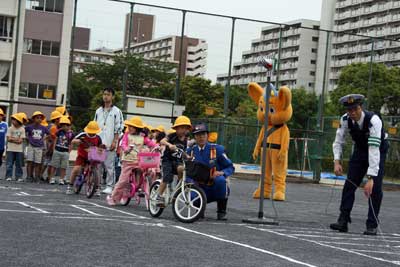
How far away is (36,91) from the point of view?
1213 inches

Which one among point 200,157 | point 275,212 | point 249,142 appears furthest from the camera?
point 249,142

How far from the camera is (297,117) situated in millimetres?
42188

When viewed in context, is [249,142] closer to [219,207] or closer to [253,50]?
[253,50]

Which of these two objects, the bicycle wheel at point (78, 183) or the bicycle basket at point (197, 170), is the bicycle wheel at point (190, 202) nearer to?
the bicycle basket at point (197, 170)

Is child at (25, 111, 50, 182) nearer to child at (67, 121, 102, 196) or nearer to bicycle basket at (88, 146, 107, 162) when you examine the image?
child at (67, 121, 102, 196)

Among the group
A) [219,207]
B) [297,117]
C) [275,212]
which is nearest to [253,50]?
[297,117]

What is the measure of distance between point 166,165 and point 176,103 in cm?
1603

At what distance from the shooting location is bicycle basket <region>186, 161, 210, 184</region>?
37.3ft

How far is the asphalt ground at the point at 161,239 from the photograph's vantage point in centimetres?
711

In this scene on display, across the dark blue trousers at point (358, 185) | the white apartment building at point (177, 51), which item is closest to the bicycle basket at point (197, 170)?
the dark blue trousers at point (358, 185)

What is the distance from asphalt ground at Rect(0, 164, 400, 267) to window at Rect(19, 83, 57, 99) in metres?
15.2

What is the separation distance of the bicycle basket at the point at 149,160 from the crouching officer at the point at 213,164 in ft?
4.26

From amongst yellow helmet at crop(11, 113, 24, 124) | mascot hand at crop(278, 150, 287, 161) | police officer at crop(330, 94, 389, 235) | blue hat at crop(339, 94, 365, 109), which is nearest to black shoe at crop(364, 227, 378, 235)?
police officer at crop(330, 94, 389, 235)

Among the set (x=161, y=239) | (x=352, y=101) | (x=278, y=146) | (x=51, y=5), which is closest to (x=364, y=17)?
(x=51, y=5)
